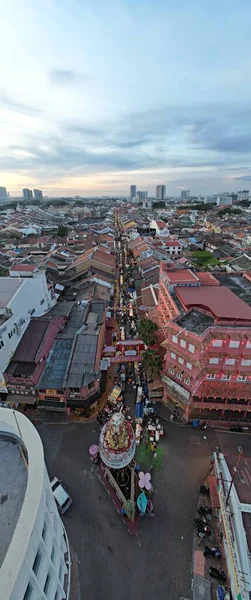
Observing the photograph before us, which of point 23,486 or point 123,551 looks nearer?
point 23,486

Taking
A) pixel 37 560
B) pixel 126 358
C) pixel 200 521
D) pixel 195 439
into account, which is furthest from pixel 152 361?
pixel 37 560

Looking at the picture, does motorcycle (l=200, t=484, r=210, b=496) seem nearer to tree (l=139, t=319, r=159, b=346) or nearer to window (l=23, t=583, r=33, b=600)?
tree (l=139, t=319, r=159, b=346)

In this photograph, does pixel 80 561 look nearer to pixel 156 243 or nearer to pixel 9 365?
pixel 9 365

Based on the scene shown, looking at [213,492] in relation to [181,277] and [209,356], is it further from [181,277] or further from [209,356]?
[181,277]

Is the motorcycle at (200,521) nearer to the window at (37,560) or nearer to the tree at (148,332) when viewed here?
the window at (37,560)

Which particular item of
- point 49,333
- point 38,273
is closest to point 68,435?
point 49,333
